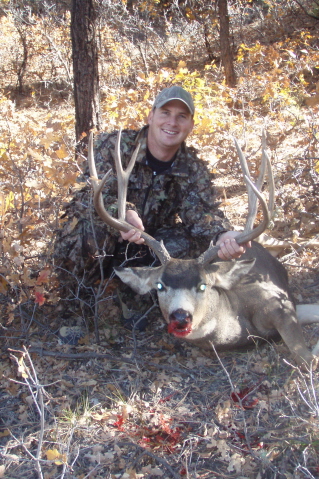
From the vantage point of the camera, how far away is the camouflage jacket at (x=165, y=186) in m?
4.19

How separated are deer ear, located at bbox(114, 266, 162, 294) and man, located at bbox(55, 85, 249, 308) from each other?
19.6 inches

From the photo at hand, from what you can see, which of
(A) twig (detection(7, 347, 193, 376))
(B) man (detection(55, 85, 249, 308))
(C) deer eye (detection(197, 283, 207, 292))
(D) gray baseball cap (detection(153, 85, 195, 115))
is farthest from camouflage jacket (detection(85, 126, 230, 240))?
(A) twig (detection(7, 347, 193, 376))

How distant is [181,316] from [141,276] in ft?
2.01

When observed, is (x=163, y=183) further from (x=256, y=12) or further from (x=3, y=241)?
(x=256, y=12)

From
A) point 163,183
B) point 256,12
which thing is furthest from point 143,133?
point 256,12

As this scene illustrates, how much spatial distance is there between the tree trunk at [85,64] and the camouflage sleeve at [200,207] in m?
1.46

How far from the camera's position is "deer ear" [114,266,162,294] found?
11.2ft

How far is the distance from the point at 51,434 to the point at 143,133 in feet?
9.01

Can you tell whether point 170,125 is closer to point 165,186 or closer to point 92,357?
point 165,186

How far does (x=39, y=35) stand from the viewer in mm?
11922

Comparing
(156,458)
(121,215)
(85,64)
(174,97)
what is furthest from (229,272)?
(85,64)

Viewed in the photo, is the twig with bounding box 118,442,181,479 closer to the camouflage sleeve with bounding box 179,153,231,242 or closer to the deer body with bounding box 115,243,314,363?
the deer body with bounding box 115,243,314,363

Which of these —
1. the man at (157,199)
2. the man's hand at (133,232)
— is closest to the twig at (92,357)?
the man at (157,199)

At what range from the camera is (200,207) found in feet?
13.9
